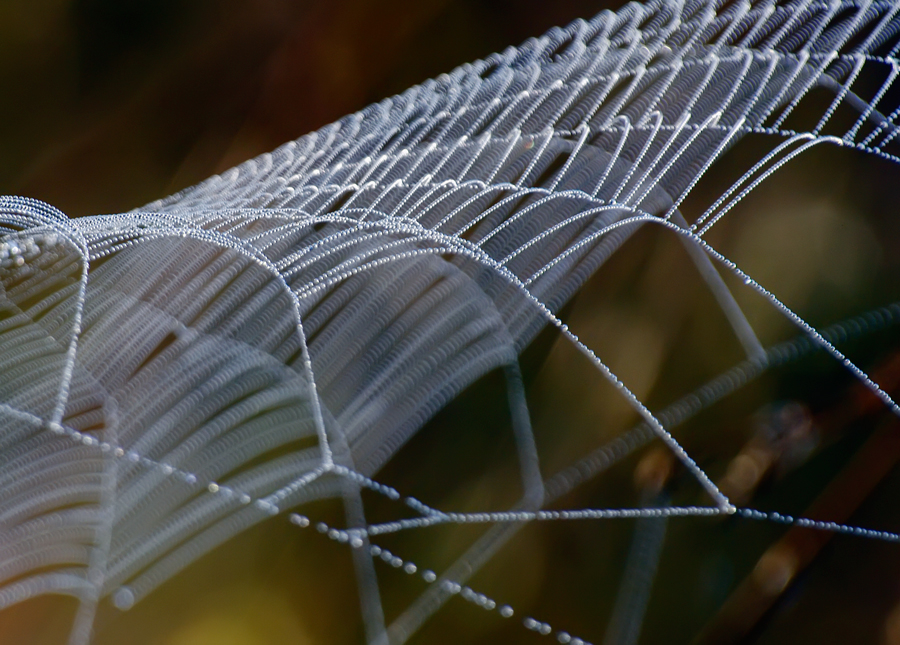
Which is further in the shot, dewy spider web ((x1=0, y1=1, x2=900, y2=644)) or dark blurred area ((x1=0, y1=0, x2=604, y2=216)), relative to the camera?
dark blurred area ((x1=0, y1=0, x2=604, y2=216))

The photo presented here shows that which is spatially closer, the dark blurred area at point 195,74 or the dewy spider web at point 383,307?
the dewy spider web at point 383,307

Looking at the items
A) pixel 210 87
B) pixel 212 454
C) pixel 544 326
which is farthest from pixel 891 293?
pixel 210 87

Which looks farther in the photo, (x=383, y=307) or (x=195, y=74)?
(x=195, y=74)

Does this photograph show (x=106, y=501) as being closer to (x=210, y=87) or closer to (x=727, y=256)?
(x=727, y=256)

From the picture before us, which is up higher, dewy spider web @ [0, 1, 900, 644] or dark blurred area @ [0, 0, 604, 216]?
dark blurred area @ [0, 0, 604, 216]

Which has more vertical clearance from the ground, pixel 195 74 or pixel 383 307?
pixel 195 74

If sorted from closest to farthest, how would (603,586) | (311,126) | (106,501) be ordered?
(106,501), (603,586), (311,126)

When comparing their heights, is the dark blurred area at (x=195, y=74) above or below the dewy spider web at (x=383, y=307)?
above

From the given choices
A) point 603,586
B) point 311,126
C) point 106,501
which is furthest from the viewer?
point 311,126
